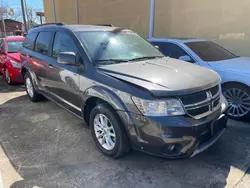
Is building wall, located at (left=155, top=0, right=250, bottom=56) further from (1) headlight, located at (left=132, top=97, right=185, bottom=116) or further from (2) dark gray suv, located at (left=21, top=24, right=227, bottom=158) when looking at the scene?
(1) headlight, located at (left=132, top=97, right=185, bottom=116)

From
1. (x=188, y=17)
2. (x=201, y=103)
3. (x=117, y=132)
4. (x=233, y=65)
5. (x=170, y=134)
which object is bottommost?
(x=117, y=132)

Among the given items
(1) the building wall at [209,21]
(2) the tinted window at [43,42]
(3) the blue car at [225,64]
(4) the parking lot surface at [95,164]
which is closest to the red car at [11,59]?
(2) the tinted window at [43,42]

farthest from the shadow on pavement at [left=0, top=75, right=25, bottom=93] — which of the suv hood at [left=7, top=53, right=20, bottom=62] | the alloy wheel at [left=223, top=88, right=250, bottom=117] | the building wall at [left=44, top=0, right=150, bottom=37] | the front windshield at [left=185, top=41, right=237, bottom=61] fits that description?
the alloy wheel at [left=223, top=88, right=250, bottom=117]

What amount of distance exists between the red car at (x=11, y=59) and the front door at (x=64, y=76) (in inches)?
118

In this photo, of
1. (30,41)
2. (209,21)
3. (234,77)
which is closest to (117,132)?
(234,77)

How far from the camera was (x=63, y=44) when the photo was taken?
3719 mm

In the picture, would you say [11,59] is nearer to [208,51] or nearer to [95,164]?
[95,164]

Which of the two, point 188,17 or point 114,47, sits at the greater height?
point 188,17

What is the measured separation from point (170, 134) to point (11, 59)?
5982 millimetres

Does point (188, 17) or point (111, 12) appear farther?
point (111, 12)

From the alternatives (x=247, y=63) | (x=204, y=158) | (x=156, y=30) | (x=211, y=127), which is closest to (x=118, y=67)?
(x=211, y=127)

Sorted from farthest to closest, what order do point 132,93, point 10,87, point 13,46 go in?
point 13,46
point 10,87
point 132,93

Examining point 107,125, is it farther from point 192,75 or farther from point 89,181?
point 192,75

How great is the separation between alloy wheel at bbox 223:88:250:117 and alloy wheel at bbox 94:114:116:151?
2.53 metres
